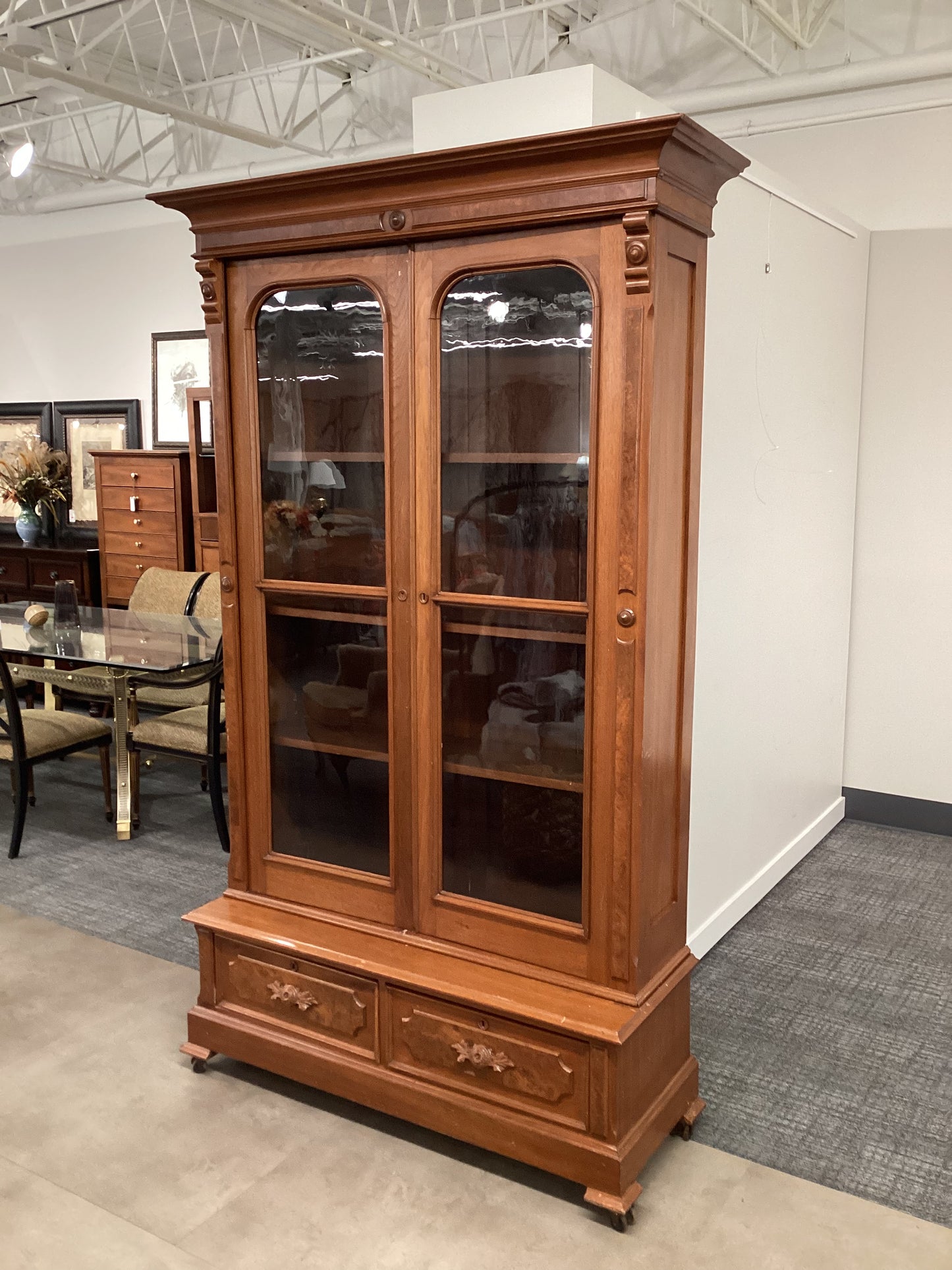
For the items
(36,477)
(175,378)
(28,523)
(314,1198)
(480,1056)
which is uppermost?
(175,378)

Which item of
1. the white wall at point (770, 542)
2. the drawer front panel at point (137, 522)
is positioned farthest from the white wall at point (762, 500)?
the drawer front panel at point (137, 522)

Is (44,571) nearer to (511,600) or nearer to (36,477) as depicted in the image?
(36,477)

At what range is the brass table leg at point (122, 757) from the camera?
4.53m

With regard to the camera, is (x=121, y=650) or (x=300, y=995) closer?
(x=300, y=995)

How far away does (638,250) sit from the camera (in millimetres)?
2074

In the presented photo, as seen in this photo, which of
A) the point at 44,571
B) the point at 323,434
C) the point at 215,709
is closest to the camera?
the point at 323,434

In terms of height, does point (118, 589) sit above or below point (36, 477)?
below

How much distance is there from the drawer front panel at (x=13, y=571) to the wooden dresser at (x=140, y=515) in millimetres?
Answer: 742

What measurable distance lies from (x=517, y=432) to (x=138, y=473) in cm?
449

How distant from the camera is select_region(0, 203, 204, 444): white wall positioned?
673 centimetres

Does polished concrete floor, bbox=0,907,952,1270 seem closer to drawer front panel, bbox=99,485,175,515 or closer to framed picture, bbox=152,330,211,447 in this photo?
drawer front panel, bbox=99,485,175,515

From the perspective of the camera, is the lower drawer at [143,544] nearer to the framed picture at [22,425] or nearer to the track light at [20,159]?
the framed picture at [22,425]

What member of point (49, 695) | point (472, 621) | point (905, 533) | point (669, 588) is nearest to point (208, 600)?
point (49, 695)

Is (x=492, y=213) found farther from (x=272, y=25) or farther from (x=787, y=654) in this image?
(x=272, y=25)
